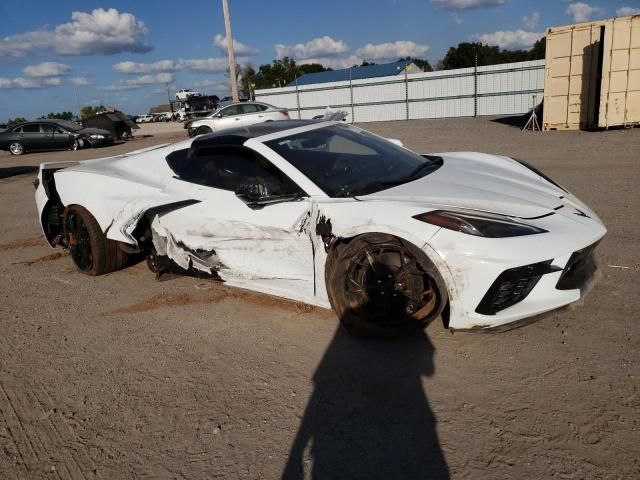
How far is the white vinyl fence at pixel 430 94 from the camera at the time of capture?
23.2 metres

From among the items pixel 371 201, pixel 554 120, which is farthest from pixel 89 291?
pixel 554 120

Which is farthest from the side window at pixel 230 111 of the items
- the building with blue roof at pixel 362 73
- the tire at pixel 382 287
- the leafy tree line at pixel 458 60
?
the leafy tree line at pixel 458 60

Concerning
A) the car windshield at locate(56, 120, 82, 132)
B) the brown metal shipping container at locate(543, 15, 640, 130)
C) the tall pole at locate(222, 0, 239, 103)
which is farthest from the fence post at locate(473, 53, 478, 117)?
the car windshield at locate(56, 120, 82, 132)

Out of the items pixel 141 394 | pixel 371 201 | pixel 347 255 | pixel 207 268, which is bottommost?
pixel 141 394

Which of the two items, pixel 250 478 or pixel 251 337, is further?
pixel 251 337

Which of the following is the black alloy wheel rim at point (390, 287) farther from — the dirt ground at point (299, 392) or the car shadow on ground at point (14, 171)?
the car shadow on ground at point (14, 171)

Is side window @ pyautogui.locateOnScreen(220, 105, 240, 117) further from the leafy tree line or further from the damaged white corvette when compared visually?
the leafy tree line

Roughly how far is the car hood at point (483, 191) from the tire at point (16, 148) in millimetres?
22051

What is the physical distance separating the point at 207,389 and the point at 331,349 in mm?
793

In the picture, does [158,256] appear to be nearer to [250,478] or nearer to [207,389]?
[207,389]

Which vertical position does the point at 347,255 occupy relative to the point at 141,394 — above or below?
above

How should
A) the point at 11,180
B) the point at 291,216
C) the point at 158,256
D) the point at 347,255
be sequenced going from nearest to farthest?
the point at 347,255
the point at 291,216
the point at 158,256
the point at 11,180

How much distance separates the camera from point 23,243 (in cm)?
641

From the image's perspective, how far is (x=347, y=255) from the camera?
3.10 m
